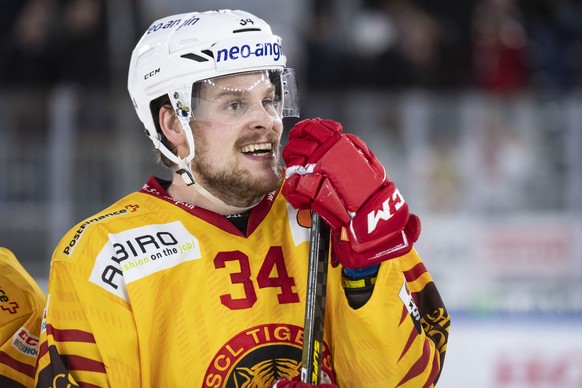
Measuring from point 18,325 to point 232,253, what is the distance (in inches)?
21.3

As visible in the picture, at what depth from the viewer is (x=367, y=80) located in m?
5.70

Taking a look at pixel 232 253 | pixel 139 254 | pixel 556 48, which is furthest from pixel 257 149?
pixel 556 48

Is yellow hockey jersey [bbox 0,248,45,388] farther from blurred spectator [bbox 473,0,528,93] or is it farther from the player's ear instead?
blurred spectator [bbox 473,0,528,93]

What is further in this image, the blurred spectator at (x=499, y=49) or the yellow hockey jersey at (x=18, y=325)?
the blurred spectator at (x=499, y=49)

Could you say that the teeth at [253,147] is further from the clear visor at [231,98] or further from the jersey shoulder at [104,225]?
the jersey shoulder at [104,225]

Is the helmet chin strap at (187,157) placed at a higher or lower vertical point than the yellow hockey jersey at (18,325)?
higher

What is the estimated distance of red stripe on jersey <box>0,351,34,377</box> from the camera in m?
2.27

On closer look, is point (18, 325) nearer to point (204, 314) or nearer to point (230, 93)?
point (204, 314)

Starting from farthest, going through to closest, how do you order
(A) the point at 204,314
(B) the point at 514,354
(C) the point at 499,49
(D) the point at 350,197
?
(C) the point at 499,49 < (B) the point at 514,354 < (A) the point at 204,314 < (D) the point at 350,197

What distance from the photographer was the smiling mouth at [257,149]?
7.14 feet

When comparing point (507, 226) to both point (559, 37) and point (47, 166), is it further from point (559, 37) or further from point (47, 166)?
point (47, 166)

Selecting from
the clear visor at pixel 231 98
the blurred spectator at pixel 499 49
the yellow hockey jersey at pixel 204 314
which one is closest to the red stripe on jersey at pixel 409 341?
the yellow hockey jersey at pixel 204 314

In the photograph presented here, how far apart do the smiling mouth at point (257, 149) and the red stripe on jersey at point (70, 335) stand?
48 cm

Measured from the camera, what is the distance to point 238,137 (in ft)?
7.11
